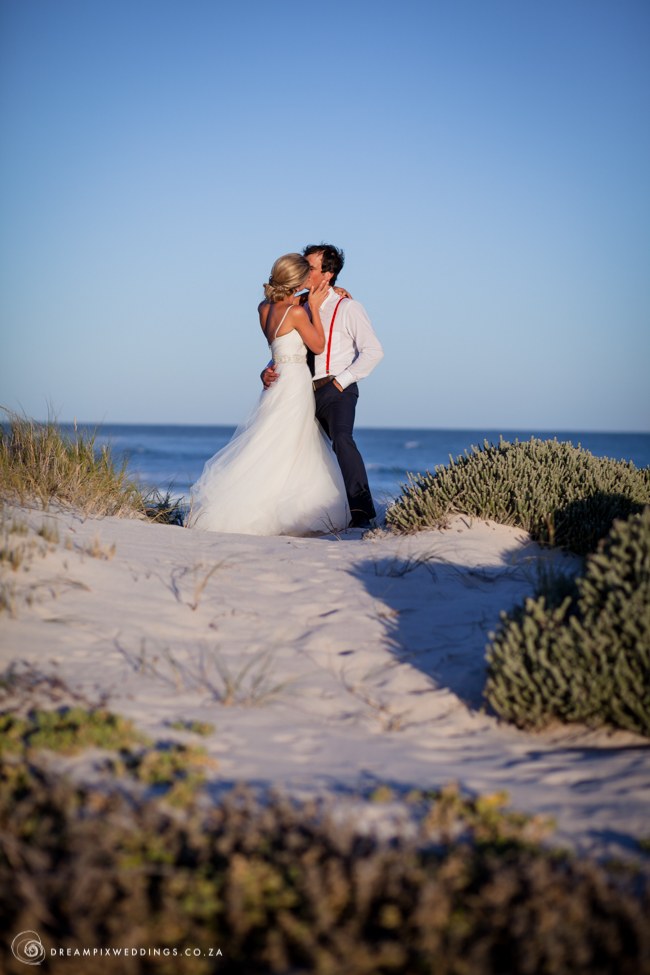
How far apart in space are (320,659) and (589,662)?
58.2 inches

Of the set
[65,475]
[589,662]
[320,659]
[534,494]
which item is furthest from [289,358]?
[589,662]

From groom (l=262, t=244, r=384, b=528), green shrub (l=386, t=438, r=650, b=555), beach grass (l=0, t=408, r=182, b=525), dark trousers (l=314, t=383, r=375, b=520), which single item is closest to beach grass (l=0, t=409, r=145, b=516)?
beach grass (l=0, t=408, r=182, b=525)

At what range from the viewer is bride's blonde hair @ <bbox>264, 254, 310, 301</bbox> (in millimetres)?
7922

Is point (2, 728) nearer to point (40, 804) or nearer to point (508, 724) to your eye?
point (40, 804)

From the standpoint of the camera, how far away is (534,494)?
265 inches

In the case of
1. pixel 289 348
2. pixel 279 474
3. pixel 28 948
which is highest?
pixel 289 348

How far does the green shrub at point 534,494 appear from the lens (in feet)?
21.4

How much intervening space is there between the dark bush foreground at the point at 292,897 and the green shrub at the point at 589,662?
1212 mm

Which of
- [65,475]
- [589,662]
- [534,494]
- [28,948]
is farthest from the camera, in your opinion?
[65,475]

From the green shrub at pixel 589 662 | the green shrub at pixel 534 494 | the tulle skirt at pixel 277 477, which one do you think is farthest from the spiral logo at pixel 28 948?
the tulle skirt at pixel 277 477

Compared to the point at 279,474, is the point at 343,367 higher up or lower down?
higher up

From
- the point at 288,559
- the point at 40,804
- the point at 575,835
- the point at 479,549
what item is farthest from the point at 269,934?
the point at 479,549

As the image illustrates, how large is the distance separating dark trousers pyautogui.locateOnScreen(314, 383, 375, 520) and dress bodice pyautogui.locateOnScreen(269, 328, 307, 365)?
24.9 inches

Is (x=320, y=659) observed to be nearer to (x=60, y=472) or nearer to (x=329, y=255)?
(x=60, y=472)
